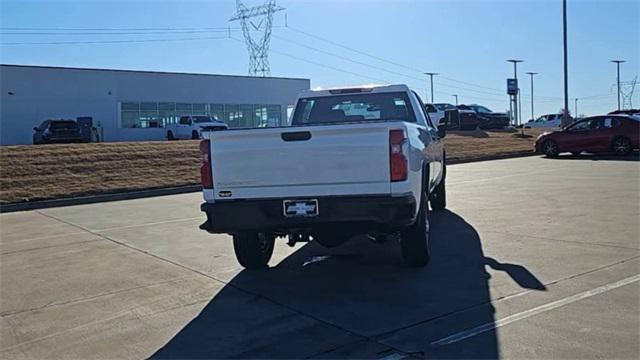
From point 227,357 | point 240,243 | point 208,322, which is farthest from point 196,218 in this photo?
point 227,357

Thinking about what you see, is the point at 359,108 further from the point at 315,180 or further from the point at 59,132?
the point at 59,132

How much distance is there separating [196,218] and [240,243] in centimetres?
504

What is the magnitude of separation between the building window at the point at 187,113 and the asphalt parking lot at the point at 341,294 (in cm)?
3425

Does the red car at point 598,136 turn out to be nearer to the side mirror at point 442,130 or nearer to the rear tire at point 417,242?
the side mirror at point 442,130

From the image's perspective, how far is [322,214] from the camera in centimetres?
561

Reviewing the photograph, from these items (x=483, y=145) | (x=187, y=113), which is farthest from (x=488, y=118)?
(x=187, y=113)

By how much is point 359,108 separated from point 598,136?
57.0 feet

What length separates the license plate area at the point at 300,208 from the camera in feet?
18.5

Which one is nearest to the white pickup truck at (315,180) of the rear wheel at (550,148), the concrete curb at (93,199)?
the concrete curb at (93,199)

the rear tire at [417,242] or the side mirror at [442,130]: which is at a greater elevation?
the side mirror at [442,130]

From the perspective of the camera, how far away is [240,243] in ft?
22.5

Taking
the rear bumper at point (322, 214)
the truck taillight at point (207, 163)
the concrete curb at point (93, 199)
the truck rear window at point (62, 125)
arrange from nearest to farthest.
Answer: the rear bumper at point (322, 214), the truck taillight at point (207, 163), the concrete curb at point (93, 199), the truck rear window at point (62, 125)

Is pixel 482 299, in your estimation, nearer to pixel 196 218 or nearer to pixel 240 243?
pixel 240 243

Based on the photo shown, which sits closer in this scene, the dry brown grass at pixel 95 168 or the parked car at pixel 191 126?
the dry brown grass at pixel 95 168
